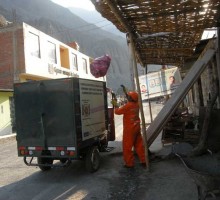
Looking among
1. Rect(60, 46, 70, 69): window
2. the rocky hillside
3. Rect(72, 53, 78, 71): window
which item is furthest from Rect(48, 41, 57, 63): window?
the rocky hillside

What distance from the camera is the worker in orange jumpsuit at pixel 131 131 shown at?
30.1 ft

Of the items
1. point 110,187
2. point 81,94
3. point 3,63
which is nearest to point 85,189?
point 110,187

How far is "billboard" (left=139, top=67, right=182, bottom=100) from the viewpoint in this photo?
15.5 meters

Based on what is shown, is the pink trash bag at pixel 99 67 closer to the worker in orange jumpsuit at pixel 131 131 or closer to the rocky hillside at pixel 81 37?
the worker in orange jumpsuit at pixel 131 131

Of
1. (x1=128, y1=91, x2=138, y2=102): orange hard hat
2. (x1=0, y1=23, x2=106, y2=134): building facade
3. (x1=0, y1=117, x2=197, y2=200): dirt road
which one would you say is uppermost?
(x1=0, y1=23, x2=106, y2=134): building facade

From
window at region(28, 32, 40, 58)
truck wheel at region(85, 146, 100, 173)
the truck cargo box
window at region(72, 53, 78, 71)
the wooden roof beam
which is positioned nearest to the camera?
the wooden roof beam

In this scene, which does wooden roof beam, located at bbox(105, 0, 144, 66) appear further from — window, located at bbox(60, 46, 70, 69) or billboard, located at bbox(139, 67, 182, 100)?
window, located at bbox(60, 46, 70, 69)

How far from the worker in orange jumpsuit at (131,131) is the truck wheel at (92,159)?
2.47ft

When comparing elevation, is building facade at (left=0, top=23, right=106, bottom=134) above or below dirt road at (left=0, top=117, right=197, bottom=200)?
above

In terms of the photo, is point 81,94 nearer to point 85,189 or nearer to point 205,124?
point 85,189

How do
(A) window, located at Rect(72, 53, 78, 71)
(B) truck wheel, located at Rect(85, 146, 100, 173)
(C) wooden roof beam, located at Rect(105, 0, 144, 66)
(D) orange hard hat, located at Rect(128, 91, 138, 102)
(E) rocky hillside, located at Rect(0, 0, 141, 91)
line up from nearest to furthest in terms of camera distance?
1. (C) wooden roof beam, located at Rect(105, 0, 144, 66)
2. (B) truck wheel, located at Rect(85, 146, 100, 173)
3. (D) orange hard hat, located at Rect(128, 91, 138, 102)
4. (A) window, located at Rect(72, 53, 78, 71)
5. (E) rocky hillside, located at Rect(0, 0, 141, 91)

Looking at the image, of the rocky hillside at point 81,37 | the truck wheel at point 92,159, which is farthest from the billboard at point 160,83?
the rocky hillside at point 81,37

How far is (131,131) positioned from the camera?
30.3ft

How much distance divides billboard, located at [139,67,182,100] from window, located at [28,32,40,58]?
13764 mm
